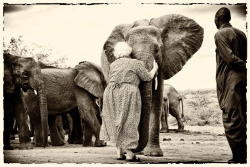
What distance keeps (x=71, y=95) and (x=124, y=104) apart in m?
2.76

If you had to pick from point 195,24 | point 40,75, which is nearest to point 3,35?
point 40,75

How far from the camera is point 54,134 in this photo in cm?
1053

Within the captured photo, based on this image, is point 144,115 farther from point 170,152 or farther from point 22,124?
point 22,124

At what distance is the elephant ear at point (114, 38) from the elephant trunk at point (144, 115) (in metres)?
1.14

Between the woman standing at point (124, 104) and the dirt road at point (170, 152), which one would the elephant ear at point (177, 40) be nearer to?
the dirt road at point (170, 152)

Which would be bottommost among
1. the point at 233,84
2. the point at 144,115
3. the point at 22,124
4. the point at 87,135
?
the point at 87,135

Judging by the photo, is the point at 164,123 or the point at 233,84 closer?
the point at 233,84

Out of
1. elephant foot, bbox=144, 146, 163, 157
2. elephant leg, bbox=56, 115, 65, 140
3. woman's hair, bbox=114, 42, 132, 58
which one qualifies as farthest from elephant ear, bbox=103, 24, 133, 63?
elephant leg, bbox=56, 115, 65, 140

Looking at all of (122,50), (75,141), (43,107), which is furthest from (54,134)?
(122,50)

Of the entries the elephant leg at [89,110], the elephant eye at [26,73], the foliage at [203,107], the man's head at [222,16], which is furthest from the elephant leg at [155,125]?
the elephant eye at [26,73]

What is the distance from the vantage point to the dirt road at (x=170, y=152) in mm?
8586

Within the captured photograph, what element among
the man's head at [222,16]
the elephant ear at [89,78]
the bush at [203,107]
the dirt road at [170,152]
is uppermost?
the man's head at [222,16]

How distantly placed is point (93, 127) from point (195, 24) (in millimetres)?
2254

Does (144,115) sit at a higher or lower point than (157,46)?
lower
